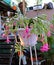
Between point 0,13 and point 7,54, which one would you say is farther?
point 0,13

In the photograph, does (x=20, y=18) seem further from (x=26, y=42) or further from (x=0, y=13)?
(x=0, y=13)

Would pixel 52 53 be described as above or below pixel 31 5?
below

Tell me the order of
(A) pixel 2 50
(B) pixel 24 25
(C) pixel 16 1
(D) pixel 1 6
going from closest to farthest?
(B) pixel 24 25 < (A) pixel 2 50 < (D) pixel 1 6 < (C) pixel 16 1

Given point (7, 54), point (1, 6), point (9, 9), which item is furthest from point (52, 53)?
point (9, 9)

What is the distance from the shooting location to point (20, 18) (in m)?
2.64

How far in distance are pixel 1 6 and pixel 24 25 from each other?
302 cm

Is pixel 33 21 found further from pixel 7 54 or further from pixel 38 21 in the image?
pixel 7 54

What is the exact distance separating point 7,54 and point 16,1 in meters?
2.89

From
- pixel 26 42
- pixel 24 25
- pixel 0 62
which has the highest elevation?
pixel 24 25

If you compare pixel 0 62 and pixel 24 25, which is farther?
pixel 0 62

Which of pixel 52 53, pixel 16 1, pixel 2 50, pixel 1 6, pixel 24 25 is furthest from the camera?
pixel 16 1

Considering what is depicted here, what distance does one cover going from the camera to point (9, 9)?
241 inches

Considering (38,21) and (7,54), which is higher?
(38,21)

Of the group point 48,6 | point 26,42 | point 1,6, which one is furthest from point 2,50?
point 48,6
